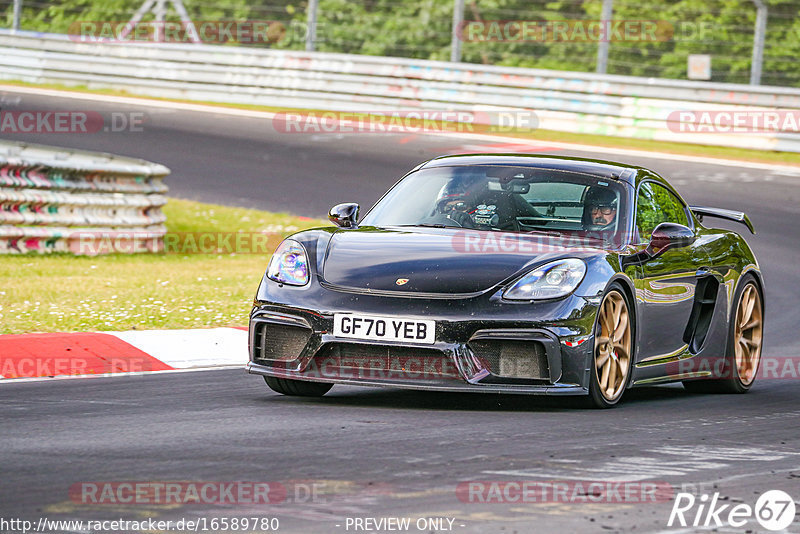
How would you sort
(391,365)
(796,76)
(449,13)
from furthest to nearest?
1. (449,13)
2. (796,76)
3. (391,365)

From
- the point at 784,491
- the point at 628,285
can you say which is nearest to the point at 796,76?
the point at 628,285

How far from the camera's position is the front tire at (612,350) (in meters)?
7.35

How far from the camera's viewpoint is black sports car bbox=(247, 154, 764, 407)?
23.2 feet

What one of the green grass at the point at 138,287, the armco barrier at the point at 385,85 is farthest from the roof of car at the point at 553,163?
the armco barrier at the point at 385,85

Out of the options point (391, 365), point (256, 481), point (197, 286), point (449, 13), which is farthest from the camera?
point (449, 13)

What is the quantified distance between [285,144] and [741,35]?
757cm

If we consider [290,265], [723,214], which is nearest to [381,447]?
[290,265]

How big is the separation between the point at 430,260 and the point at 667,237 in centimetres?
153

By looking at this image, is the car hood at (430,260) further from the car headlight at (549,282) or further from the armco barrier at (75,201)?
the armco barrier at (75,201)

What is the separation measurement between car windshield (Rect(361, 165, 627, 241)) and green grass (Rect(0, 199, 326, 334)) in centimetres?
274

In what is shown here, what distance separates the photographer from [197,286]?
12820 mm

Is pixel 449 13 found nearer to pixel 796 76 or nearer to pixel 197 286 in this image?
pixel 796 76

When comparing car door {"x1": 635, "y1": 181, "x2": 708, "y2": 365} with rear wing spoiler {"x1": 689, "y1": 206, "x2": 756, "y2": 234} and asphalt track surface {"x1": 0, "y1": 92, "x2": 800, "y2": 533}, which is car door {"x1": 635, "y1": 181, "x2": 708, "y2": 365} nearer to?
asphalt track surface {"x1": 0, "y1": 92, "x2": 800, "y2": 533}

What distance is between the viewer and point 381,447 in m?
6.08
